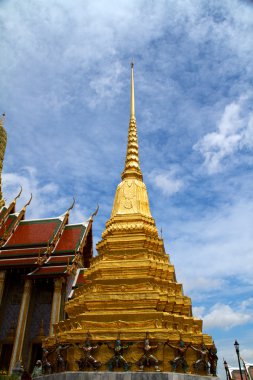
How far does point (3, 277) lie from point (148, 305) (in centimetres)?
917

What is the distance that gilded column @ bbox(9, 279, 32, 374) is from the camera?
535 inches

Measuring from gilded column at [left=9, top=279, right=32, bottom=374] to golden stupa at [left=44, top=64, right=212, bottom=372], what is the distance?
5.01 meters

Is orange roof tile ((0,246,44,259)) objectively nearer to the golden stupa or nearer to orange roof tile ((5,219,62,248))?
orange roof tile ((5,219,62,248))

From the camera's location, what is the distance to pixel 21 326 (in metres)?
14.4

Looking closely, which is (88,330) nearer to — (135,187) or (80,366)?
(80,366)

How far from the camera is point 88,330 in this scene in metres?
8.33

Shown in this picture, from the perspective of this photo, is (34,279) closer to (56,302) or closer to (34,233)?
(56,302)

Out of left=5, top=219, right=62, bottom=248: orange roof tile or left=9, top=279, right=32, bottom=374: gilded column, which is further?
left=5, top=219, right=62, bottom=248: orange roof tile

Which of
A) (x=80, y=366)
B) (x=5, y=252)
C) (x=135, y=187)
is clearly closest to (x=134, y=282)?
(x=80, y=366)

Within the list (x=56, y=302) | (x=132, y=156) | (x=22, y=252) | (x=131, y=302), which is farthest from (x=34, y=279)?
(x=131, y=302)

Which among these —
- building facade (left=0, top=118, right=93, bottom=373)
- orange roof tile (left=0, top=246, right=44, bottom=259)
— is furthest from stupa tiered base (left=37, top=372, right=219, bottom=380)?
orange roof tile (left=0, top=246, right=44, bottom=259)

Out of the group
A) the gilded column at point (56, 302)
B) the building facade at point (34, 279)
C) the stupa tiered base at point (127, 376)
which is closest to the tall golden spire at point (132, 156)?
the building facade at point (34, 279)

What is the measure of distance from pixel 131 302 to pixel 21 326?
765cm

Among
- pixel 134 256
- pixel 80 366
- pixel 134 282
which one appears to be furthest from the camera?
pixel 134 256
